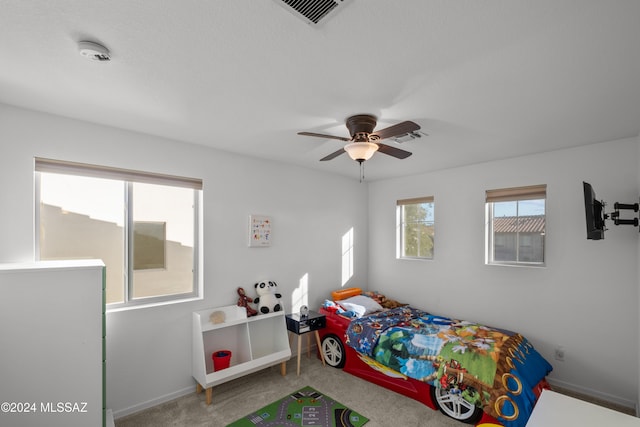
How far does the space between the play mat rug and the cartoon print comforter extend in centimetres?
61

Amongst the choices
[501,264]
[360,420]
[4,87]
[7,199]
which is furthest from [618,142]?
[7,199]

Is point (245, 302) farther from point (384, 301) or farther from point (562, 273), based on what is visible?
point (562, 273)

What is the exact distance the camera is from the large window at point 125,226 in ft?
8.35

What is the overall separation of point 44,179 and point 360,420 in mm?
3287

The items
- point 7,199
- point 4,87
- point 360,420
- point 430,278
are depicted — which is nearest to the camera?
point 4,87

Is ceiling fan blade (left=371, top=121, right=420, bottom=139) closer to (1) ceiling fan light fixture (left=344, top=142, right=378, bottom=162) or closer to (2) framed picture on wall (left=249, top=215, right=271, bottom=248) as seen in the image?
(1) ceiling fan light fixture (left=344, top=142, right=378, bottom=162)

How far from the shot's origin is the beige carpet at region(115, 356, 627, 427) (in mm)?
2676

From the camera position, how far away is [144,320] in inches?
112

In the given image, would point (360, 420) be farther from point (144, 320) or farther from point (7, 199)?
point (7, 199)

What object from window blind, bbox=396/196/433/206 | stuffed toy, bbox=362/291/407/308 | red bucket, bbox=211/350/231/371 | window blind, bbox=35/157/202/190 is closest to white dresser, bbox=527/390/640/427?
red bucket, bbox=211/350/231/371

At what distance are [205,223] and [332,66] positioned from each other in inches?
86.4

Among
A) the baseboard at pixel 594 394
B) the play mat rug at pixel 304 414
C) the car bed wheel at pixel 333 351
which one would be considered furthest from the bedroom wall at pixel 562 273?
the play mat rug at pixel 304 414

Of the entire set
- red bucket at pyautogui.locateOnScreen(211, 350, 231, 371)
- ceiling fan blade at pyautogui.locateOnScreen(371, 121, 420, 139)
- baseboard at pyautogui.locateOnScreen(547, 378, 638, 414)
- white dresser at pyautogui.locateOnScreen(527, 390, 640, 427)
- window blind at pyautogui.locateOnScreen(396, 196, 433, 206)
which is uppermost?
ceiling fan blade at pyautogui.locateOnScreen(371, 121, 420, 139)

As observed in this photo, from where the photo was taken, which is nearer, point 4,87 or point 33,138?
point 4,87
